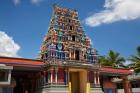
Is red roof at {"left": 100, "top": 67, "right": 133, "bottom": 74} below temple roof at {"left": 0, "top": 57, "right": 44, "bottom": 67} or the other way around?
below

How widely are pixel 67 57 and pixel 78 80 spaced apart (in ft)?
16.3

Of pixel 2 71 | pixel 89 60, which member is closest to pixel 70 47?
pixel 89 60

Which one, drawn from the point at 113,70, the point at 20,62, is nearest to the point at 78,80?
the point at 113,70

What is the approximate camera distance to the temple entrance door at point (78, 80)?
3371 cm

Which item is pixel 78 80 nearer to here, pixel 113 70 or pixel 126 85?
pixel 113 70

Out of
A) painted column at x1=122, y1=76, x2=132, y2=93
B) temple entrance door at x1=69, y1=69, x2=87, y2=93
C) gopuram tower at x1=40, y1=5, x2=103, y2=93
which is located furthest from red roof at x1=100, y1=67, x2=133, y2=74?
temple entrance door at x1=69, y1=69, x2=87, y2=93

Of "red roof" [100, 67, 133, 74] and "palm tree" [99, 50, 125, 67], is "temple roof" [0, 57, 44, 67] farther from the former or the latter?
"palm tree" [99, 50, 125, 67]

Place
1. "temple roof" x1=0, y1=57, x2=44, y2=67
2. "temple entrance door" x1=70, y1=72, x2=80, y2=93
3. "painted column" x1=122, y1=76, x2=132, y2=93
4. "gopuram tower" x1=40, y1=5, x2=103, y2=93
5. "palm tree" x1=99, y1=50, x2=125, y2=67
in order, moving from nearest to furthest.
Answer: "temple roof" x1=0, y1=57, x2=44, y2=67 → "gopuram tower" x1=40, y1=5, x2=103, y2=93 → "temple entrance door" x1=70, y1=72, x2=80, y2=93 → "painted column" x1=122, y1=76, x2=132, y2=93 → "palm tree" x1=99, y1=50, x2=125, y2=67

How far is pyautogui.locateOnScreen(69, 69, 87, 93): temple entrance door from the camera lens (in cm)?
3371

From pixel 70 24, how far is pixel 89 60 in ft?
22.8

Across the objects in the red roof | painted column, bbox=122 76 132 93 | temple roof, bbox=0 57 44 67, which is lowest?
painted column, bbox=122 76 132 93

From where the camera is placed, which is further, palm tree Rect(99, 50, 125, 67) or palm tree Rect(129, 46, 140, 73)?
palm tree Rect(99, 50, 125, 67)

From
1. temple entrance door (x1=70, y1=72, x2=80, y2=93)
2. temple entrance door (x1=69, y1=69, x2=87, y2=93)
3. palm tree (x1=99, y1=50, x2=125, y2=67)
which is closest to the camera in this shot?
temple entrance door (x1=69, y1=69, x2=87, y2=93)

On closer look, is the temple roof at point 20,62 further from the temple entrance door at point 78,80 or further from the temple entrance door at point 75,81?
the temple entrance door at point 75,81
